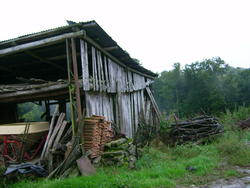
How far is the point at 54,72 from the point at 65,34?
5.37 metres

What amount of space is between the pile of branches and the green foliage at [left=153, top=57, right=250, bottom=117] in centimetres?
1757

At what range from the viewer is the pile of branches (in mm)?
7773

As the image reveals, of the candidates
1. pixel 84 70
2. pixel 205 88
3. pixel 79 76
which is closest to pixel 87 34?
pixel 84 70

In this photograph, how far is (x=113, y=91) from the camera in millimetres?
7676

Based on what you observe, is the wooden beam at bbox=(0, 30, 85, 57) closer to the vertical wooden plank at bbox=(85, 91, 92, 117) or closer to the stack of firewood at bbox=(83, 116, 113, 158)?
the vertical wooden plank at bbox=(85, 91, 92, 117)

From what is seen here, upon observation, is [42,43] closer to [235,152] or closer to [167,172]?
[167,172]

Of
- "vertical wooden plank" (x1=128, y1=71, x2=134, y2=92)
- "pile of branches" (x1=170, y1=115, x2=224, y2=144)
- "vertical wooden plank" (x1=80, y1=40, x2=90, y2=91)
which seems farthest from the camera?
"vertical wooden plank" (x1=128, y1=71, x2=134, y2=92)

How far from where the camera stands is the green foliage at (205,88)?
96.1 ft

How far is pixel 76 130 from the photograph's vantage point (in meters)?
5.50

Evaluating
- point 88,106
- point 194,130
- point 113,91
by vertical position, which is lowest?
point 194,130

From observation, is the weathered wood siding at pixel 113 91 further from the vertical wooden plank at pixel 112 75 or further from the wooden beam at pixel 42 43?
the wooden beam at pixel 42 43

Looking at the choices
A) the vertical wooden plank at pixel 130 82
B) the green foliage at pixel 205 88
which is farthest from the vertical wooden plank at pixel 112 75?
the green foliage at pixel 205 88

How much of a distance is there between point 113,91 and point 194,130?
3872mm

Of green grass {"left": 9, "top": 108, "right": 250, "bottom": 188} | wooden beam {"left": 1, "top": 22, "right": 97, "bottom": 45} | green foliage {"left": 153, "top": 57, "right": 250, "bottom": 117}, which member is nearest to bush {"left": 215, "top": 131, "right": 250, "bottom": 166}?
green grass {"left": 9, "top": 108, "right": 250, "bottom": 188}
